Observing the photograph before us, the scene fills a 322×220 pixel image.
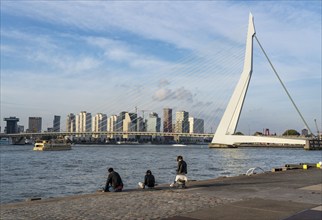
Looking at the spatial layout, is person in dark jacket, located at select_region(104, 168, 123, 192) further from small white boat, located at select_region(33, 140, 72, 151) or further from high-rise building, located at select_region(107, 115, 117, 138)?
high-rise building, located at select_region(107, 115, 117, 138)

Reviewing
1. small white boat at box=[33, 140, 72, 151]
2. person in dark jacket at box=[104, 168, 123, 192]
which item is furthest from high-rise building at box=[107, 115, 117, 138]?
person in dark jacket at box=[104, 168, 123, 192]

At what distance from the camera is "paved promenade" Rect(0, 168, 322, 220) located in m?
7.31

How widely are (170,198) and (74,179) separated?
1507 centimetres

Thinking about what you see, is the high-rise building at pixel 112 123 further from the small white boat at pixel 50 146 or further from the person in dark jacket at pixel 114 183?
the person in dark jacket at pixel 114 183

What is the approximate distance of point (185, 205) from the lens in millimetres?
8422

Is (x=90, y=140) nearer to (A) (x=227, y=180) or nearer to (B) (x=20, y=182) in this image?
(B) (x=20, y=182)

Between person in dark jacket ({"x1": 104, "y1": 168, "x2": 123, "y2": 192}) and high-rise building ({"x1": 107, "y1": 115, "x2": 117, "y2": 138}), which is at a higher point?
high-rise building ({"x1": 107, "y1": 115, "x2": 117, "y2": 138})

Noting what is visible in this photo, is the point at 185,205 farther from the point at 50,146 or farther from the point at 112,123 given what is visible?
the point at 112,123

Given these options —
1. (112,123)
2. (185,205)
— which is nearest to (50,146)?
(112,123)

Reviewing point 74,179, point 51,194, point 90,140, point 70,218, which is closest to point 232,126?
point 74,179

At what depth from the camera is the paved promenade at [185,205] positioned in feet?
24.0

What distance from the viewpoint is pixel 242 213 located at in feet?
24.6

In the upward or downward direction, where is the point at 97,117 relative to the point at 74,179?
upward

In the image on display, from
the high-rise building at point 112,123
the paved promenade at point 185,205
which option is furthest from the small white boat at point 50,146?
the paved promenade at point 185,205
